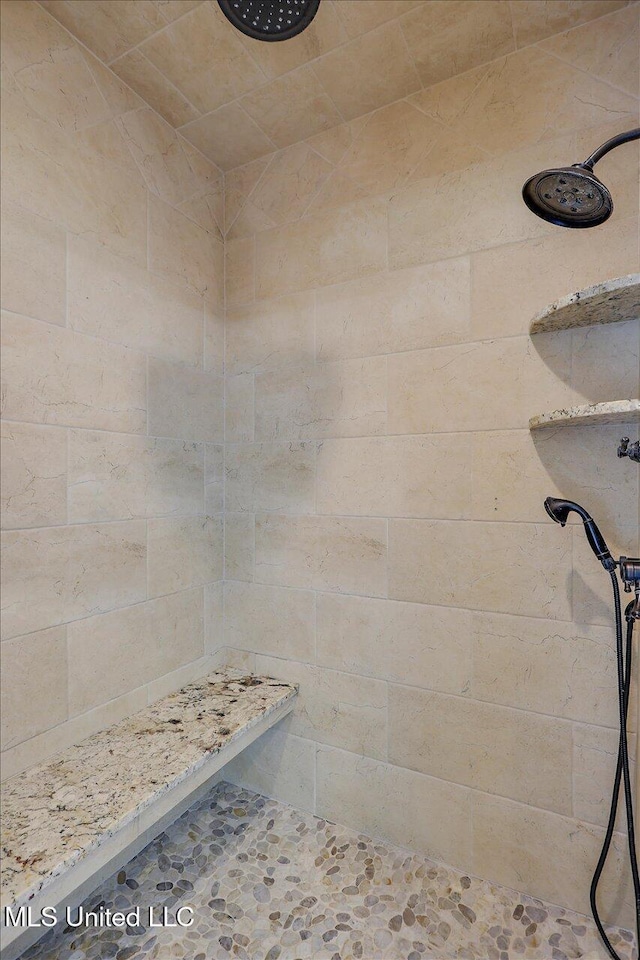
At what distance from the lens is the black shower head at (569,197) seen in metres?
0.96

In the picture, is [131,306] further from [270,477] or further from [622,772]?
[622,772]

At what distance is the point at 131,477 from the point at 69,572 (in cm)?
32

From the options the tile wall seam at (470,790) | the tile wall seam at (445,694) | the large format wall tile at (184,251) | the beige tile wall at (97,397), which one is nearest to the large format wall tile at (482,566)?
the tile wall seam at (445,694)

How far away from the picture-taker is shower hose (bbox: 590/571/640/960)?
3.67ft

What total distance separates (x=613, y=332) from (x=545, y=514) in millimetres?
489

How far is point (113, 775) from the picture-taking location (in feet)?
3.95

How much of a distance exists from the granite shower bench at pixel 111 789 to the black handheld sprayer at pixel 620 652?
3.10 feet

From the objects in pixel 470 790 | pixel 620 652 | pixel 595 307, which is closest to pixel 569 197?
pixel 595 307

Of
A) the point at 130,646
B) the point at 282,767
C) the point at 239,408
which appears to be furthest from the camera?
the point at 239,408

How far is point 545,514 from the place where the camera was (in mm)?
1305

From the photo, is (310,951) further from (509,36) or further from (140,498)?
(509,36)

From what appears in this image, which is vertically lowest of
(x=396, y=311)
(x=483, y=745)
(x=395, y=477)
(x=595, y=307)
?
(x=483, y=745)

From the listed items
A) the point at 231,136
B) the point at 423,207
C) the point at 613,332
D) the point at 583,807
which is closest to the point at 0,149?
the point at 231,136

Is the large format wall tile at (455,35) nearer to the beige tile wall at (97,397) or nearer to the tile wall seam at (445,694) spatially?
the beige tile wall at (97,397)
